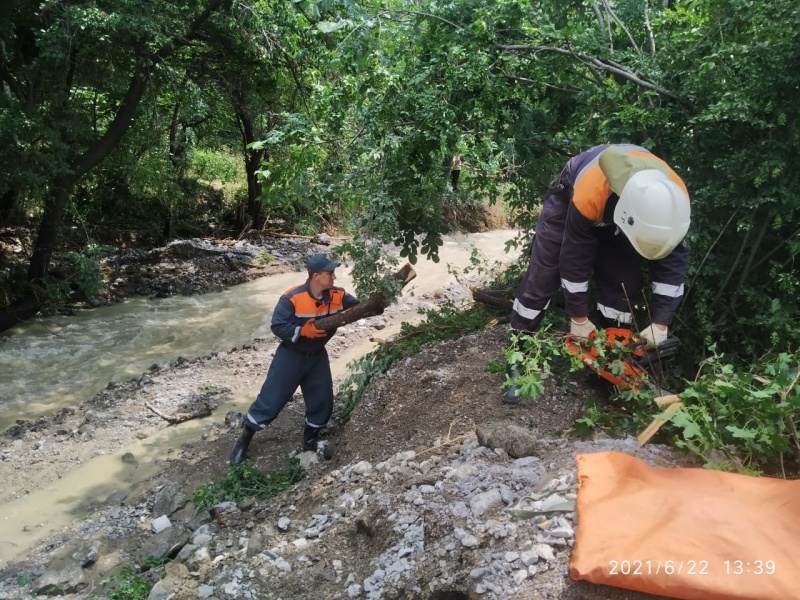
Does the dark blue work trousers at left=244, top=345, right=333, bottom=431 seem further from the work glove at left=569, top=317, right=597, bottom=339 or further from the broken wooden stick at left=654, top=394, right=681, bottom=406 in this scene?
the broken wooden stick at left=654, top=394, right=681, bottom=406

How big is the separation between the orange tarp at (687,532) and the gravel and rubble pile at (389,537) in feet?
0.47

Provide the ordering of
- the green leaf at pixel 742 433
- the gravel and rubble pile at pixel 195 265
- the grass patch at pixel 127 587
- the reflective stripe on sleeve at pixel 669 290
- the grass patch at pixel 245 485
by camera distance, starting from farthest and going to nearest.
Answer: the gravel and rubble pile at pixel 195 265
the grass patch at pixel 245 485
the reflective stripe on sleeve at pixel 669 290
the grass patch at pixel 127 587
the green leaf at pixel 742 433

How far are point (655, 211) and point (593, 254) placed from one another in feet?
1.94

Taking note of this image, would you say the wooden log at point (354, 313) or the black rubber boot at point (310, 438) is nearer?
the wooden log at point (354, 313)

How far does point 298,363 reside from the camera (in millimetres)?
4895

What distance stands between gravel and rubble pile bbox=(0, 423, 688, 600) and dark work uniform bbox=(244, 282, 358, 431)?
0.77 m

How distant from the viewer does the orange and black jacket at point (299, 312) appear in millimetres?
4730

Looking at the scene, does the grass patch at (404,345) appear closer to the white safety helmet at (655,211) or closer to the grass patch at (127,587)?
the grass patch at (127,587)

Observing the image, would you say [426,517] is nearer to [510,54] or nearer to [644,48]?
[510,54]

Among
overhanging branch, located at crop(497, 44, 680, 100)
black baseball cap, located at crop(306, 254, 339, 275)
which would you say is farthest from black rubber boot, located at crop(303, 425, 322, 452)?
overhanging branch, located at crop(497, 44, 680, 100)

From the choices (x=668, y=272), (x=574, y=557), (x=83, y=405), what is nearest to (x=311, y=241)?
(x=83, y=405)

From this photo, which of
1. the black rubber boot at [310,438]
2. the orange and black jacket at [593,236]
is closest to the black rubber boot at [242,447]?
the black rubber boot at [310,438]

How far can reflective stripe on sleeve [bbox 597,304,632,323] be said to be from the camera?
165 inches

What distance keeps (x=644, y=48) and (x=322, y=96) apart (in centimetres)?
267
